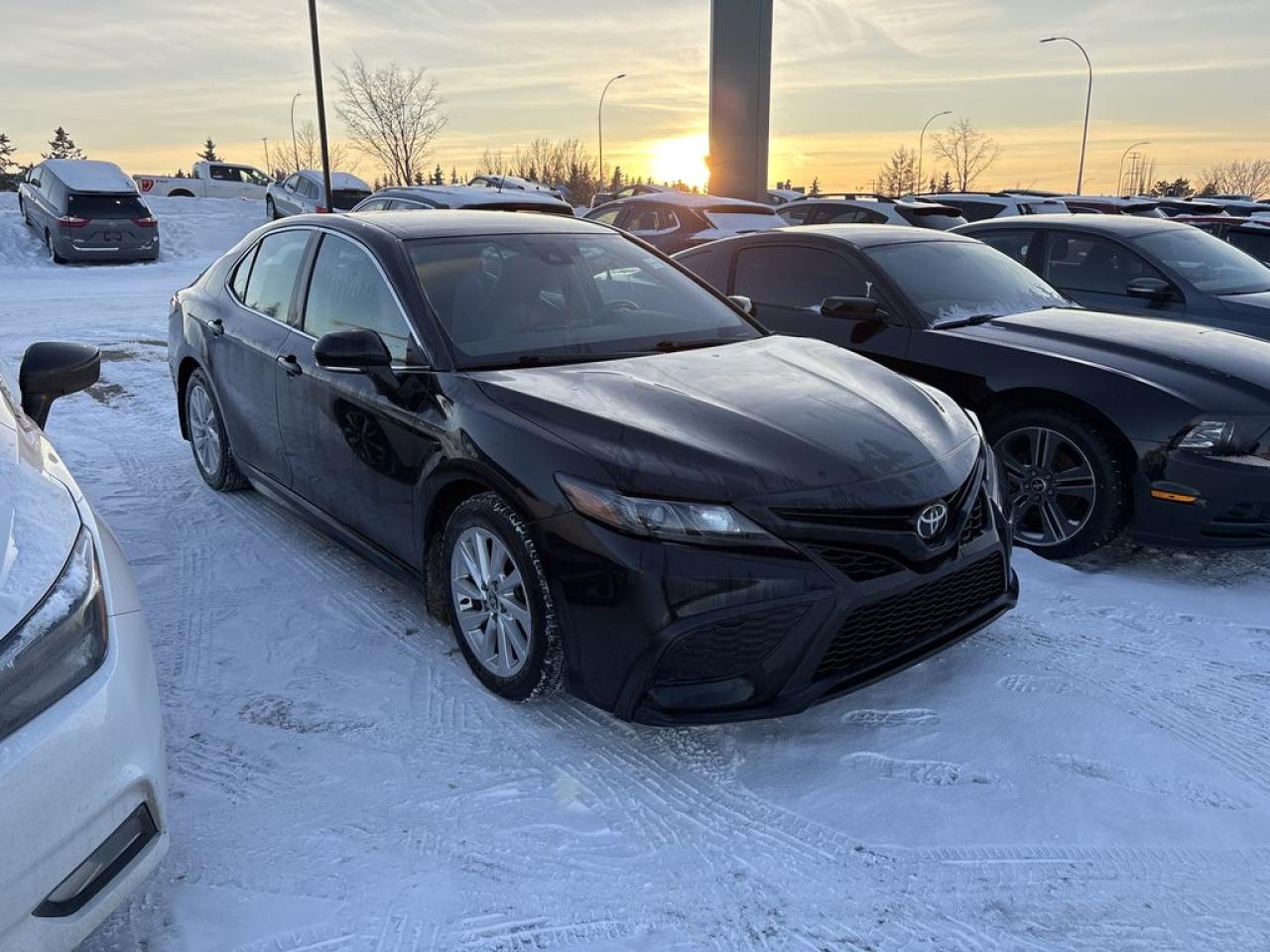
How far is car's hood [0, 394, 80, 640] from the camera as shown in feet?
5.90

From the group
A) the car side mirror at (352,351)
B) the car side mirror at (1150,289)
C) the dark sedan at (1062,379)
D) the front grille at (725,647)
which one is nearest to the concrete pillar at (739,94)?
the car side mirror at (1150,289)

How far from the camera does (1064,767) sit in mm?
2867

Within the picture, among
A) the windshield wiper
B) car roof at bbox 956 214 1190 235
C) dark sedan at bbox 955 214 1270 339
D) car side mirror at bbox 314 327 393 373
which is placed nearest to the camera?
car side mirror at bbox 314 327 393 373

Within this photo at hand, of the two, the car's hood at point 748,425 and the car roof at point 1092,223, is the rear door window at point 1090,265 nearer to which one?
the car roof at point 1092,223

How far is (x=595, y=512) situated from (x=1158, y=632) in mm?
2499

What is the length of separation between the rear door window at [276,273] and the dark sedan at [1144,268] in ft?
17.0

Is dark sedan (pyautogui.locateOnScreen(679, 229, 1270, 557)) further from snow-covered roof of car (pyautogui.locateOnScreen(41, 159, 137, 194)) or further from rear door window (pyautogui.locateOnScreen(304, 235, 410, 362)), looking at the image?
snow-covered roof of car (pyautogui.locateOnScreen(41, 159, 137, 194))

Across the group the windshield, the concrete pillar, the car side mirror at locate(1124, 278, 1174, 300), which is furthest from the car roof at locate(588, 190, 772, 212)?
the concrete pillar

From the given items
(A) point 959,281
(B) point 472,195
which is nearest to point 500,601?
(A) point 959,281

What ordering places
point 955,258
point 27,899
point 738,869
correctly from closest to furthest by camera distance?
point 27,899, point 738,869, point 955,258

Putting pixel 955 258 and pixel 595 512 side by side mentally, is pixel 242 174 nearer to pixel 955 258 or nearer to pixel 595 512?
pixel 955 258

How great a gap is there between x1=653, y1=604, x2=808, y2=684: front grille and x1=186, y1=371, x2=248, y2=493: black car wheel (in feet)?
10.9

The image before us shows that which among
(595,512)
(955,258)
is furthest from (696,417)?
(955,258)

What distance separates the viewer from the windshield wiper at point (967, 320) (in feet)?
16.6
